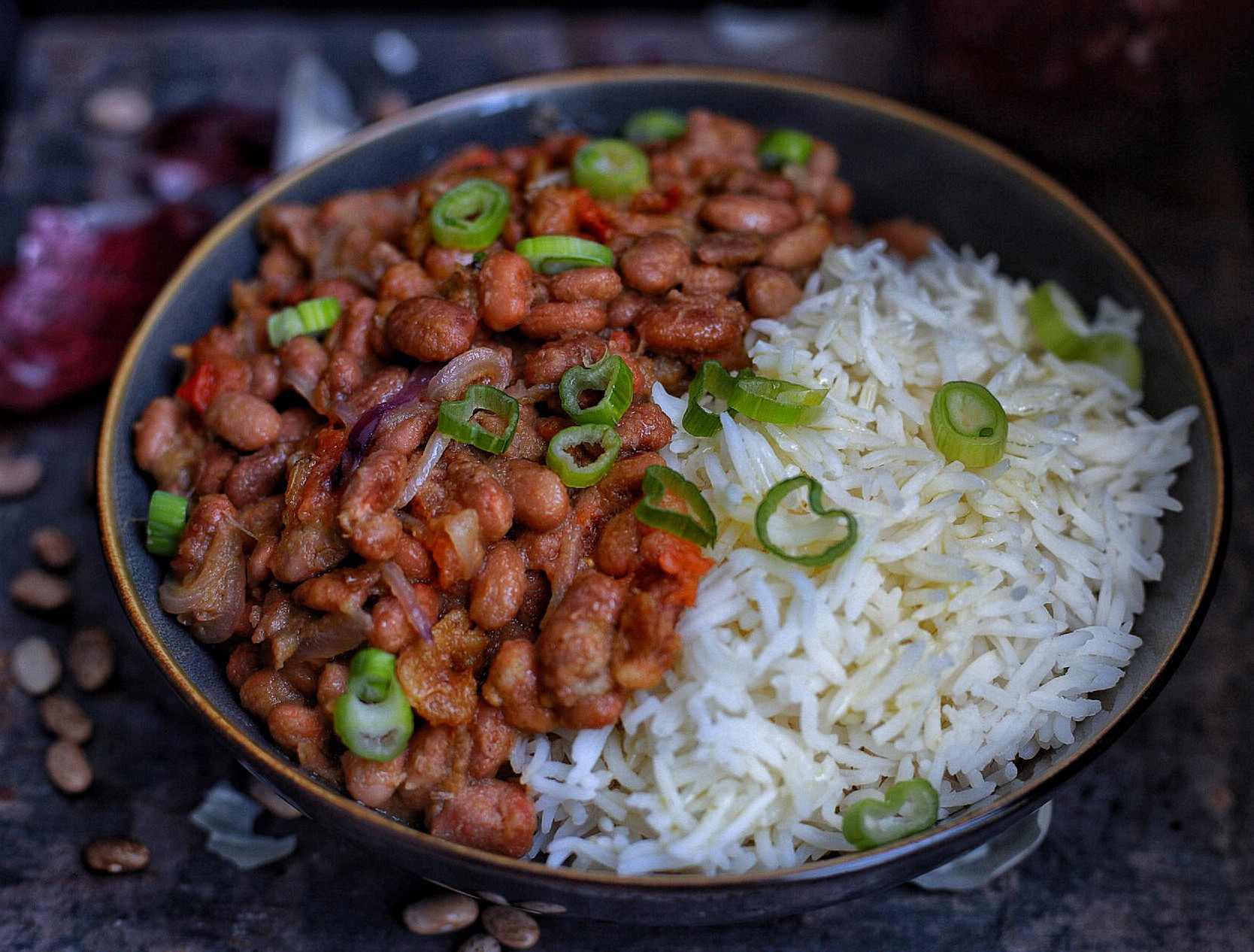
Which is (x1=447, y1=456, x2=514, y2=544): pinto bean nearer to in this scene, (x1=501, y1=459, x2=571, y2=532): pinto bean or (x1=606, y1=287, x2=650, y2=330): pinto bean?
(x1=501, y1=459, x2=571, y2=532): pinto bean

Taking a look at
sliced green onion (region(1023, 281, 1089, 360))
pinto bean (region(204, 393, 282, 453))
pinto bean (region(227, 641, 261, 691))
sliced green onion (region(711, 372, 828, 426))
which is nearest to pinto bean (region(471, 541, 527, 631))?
pinto bean (region(227, 641, 261, 691))

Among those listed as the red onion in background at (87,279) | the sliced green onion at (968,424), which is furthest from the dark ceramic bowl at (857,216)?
the red onion in background at (87,279)

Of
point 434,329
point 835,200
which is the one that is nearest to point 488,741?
point 434,329

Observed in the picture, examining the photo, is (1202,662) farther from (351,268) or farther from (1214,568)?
(351,268)

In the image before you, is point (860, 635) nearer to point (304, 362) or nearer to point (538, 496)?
point (538, 496)

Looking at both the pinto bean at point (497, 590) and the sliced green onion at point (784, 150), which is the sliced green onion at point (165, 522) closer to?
the pinto bean at point (497, 590)
